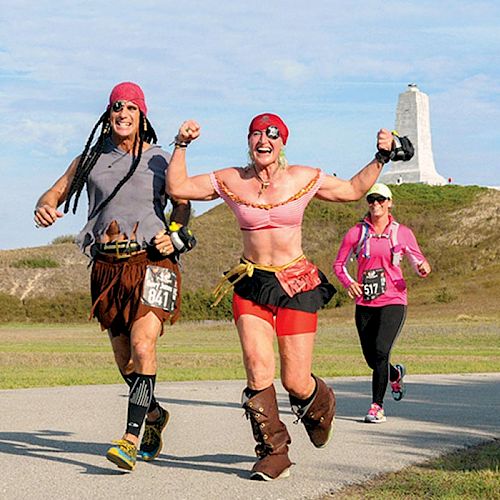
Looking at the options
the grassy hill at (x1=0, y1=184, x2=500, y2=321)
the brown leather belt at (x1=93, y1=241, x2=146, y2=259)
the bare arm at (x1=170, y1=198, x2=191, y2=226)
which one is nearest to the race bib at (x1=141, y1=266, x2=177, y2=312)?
the brown leather belt at (x1=93, y1=241, x2=146, y2=259)

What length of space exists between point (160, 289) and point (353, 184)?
4.83ft

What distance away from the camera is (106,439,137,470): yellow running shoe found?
25.6 ft

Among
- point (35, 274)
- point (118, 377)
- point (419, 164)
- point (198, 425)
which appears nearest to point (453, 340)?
point (118, 377)

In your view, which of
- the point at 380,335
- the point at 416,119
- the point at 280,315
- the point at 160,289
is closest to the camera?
the point at 280,315

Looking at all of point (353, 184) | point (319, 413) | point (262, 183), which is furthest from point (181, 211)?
point (319, 413)

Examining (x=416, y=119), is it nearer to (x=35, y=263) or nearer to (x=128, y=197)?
(x=35, y=263)

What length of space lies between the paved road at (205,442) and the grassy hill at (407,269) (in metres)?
42.5

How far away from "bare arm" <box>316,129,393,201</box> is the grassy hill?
47.3m

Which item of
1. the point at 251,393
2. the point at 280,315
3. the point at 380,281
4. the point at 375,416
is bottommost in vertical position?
the point at 375,416

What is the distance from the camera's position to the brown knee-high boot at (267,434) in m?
7.83

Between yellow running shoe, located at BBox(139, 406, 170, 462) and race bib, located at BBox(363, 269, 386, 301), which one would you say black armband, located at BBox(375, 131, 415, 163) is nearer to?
yellow running shoe, located at BBox(139, 406, 170, 462)

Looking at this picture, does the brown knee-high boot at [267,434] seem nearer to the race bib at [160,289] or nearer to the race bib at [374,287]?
the race bib at [160,289]

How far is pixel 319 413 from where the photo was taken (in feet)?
27.8

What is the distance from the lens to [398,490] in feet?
24.1
